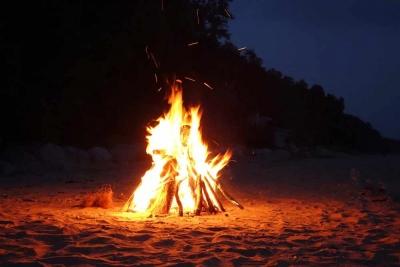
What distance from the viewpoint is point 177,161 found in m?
9.36

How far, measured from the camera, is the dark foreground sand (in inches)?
235

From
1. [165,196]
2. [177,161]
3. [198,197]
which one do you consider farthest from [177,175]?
[198,197]

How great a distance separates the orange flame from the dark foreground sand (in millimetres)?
518

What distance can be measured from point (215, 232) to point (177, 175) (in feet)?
6.60

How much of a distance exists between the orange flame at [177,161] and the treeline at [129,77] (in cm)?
223

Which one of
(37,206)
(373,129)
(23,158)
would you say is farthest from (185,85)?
(373,129)

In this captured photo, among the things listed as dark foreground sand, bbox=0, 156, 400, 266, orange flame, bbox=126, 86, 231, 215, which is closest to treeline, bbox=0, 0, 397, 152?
orange flame, bbox=126, 86, 231, 215

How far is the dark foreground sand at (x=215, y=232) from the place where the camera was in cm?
598

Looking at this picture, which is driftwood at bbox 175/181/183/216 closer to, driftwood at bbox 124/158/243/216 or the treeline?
driftwood at bbox 124/158/243/216

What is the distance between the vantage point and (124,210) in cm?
919

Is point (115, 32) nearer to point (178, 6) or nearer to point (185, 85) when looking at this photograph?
point (178, 6)

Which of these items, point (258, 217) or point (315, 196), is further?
point (315, 196)

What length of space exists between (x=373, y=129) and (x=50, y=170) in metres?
35.3

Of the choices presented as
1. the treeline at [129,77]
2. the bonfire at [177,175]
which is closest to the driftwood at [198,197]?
the bonfire at [177,175]
